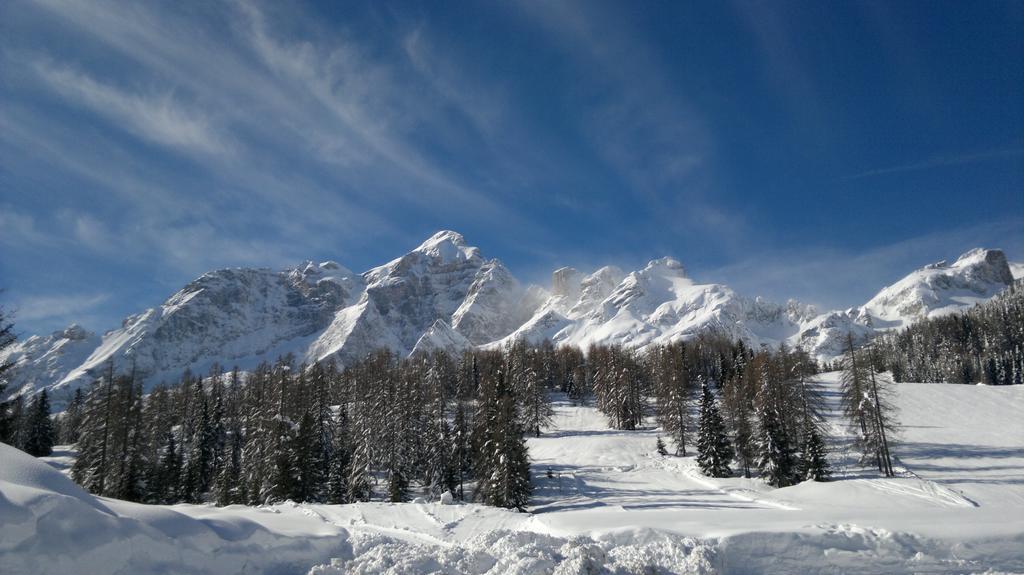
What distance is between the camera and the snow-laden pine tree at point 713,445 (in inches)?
1596

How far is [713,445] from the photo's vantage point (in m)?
41.0

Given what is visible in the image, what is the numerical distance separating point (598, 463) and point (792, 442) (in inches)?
643

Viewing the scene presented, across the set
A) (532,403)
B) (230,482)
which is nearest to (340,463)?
(230,482)

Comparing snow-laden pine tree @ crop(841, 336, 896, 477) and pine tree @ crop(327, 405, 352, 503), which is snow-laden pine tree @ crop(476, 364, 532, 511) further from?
snow-laden pine tree @ crop(841, 336, 896, 477)

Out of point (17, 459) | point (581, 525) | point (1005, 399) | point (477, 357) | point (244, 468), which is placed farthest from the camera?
point (477, 357)

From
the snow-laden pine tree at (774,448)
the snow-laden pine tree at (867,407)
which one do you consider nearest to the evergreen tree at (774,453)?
the snow-laden pine tree at (774,448)

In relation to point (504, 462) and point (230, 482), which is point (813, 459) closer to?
point (504, 462)

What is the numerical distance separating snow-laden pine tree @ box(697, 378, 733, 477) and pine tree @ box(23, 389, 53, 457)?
74815 millimetres

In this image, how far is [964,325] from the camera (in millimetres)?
157125

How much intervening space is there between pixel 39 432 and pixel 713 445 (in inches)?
3078

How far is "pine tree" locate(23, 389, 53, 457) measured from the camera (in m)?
64.3

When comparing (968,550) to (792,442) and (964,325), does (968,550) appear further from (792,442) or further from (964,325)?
(964,325)

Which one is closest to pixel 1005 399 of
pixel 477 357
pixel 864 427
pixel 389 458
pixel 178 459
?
pixel 864 427

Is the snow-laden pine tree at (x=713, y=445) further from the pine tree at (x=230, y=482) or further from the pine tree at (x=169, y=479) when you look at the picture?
the pine tree at (x=169, y=479)
